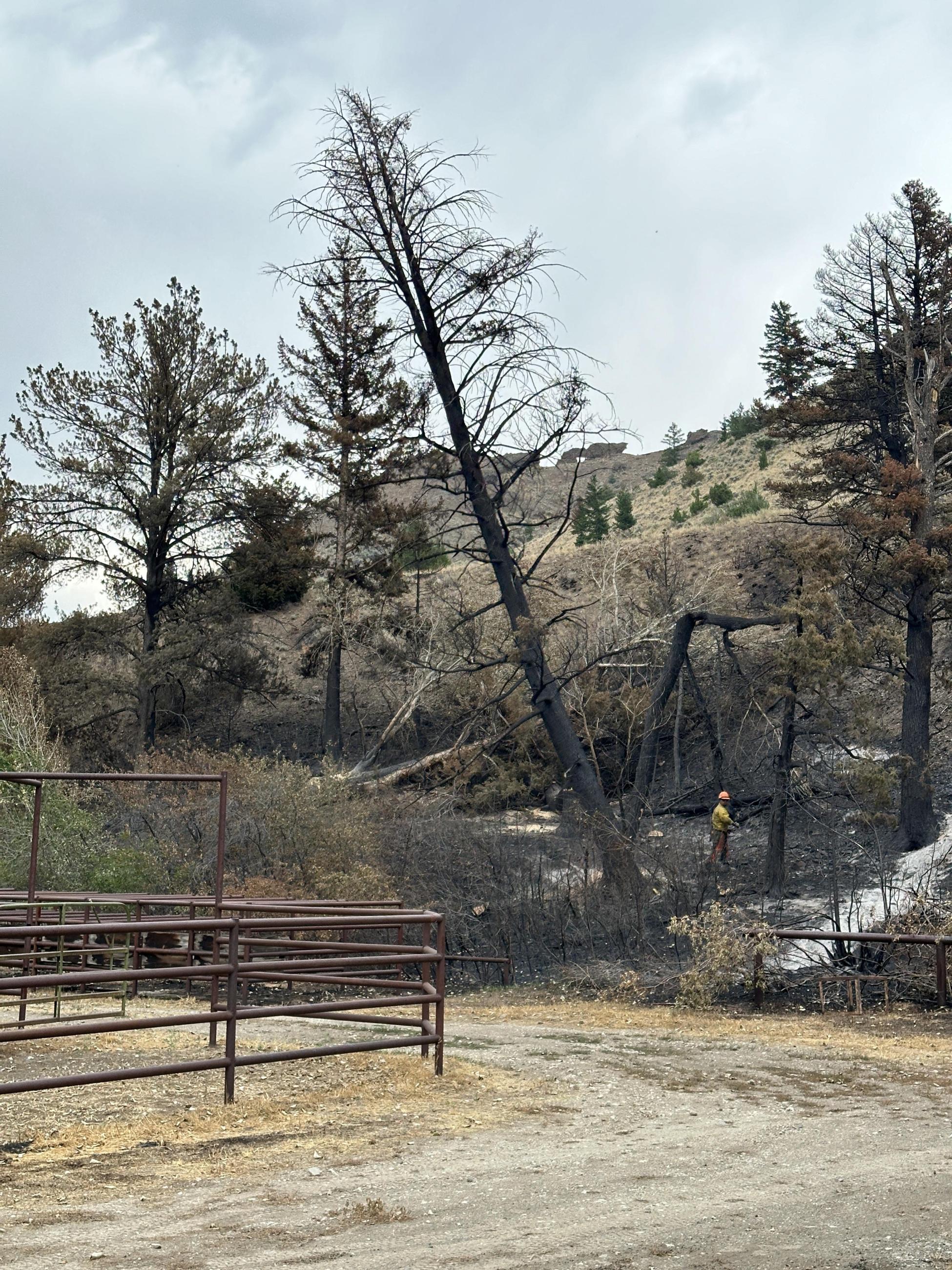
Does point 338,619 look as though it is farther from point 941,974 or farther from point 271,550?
point 941,974

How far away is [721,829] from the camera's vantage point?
22828 millimetres

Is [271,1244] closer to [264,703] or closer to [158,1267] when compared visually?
[158,1267]

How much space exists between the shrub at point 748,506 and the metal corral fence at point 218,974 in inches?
1861

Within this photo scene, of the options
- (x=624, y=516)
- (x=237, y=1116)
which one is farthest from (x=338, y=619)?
(x=624, y=516)

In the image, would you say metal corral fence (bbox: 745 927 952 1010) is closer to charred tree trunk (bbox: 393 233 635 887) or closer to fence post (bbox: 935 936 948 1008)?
fence post (bbox: 935 936 948 1008)

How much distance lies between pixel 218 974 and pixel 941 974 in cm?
1013

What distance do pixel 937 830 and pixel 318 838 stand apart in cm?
1271

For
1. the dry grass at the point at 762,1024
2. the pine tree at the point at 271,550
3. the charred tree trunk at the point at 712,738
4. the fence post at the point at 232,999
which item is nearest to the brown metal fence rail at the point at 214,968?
the fence post at the point at 232,999

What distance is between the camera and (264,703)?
Result: 45.5 metres

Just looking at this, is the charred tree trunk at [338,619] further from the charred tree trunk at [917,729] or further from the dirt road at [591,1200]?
the dirt road at [591,1200]

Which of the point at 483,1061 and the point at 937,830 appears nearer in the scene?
the point at 483,1061

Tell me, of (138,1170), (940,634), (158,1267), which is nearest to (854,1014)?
(138,1170)

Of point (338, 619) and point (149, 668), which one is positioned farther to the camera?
point (338, 619)

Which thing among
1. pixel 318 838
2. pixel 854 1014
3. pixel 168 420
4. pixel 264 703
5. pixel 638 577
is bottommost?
pixel 854 1014
